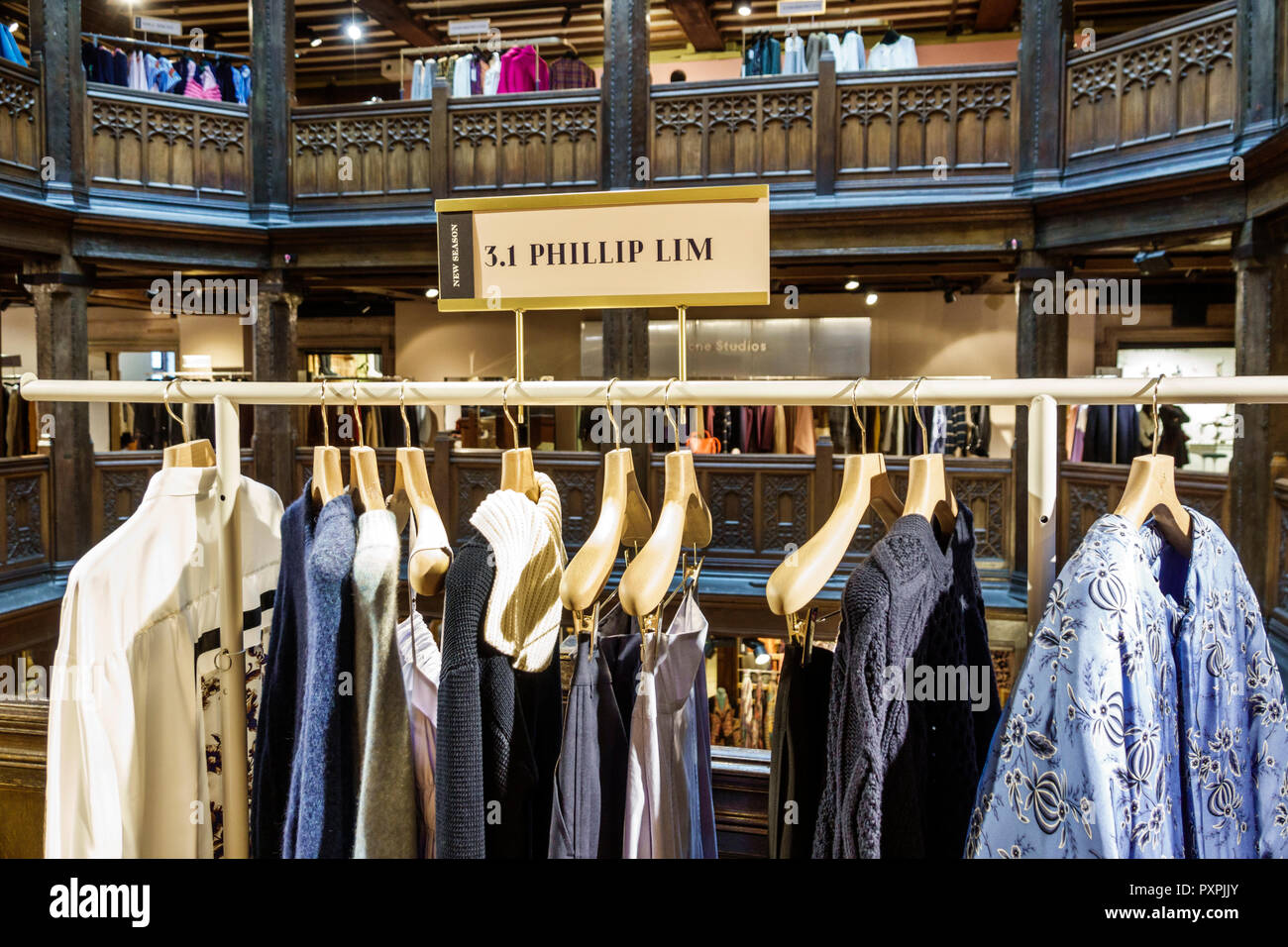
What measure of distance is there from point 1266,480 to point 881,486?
4981 millimetres

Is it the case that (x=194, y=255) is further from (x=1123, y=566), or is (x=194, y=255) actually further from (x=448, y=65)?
(x=1123, y=566)

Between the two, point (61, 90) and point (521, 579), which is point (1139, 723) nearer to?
point (521, 579)

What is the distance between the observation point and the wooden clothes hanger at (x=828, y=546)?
50.6 inches

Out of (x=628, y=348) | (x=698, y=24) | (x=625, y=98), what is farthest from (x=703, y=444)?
(x=698, y=24)

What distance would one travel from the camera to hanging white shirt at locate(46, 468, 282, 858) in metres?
1.45

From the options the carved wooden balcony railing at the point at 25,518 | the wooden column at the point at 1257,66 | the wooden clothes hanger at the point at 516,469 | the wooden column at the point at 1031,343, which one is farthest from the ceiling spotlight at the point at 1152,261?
the carved wooden balcony railing at the point at 25,518

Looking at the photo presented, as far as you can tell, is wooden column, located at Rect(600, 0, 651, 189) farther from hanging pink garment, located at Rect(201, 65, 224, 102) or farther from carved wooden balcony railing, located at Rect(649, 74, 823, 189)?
hanging pink garment, located at Rect(201, 65, 224, 102)

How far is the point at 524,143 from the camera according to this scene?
714cm

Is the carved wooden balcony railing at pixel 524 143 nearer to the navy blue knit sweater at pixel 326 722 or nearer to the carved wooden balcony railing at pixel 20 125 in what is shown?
the carved wooden balcony railing at pixel 20 125

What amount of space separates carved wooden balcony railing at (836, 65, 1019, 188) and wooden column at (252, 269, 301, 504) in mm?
4958

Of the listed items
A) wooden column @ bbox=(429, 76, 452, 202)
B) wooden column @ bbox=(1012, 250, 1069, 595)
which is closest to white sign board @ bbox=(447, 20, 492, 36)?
wooden column @ bbox=(429, 76, 452, 202)

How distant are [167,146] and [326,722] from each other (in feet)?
24.4

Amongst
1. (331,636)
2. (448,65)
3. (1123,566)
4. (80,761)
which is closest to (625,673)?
(331,636)
